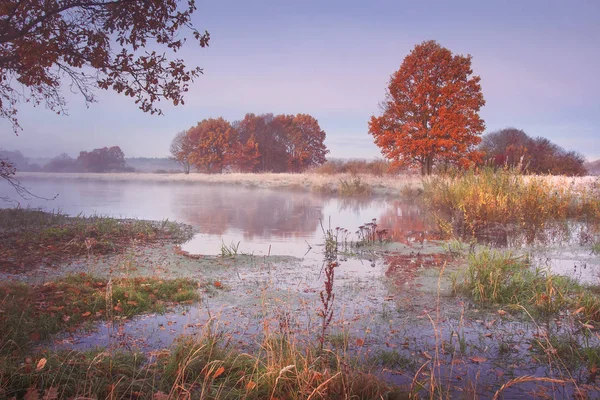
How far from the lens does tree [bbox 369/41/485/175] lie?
24.4 m

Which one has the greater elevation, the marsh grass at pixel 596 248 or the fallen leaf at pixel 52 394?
the marsh grass at pixel 596 248

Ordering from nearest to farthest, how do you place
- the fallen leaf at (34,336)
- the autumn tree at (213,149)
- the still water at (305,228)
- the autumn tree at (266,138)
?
the fallen leaf at (34,336), the still water at (305,228), the autumn tree at (213,149), the autumn tree at (266,138)

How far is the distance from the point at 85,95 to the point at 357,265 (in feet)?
20.7

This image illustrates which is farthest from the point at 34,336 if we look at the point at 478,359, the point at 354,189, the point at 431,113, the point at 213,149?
the point at 213,149

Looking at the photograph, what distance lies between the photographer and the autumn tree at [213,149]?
50594mm

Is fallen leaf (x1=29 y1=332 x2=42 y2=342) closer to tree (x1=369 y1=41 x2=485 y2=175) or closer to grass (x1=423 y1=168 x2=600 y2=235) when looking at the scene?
grass (x1=423 y1=168 x2=600 y2=235)

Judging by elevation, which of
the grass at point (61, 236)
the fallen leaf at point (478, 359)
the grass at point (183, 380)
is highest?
the grass at point (183, 380)

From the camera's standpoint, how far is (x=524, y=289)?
583 centimetres

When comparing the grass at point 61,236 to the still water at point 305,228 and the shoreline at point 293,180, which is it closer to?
the still water at point 305,228

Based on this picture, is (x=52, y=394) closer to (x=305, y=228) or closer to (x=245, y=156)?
(x=305, y=228)

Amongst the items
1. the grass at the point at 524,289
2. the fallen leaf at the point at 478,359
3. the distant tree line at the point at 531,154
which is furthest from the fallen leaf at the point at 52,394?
the distant tree line at the point at 531,154

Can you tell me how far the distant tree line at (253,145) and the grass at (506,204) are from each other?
127 feet

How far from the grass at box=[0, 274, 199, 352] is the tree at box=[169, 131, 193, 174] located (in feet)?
159

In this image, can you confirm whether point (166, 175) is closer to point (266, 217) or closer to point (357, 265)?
point (266, 217)
